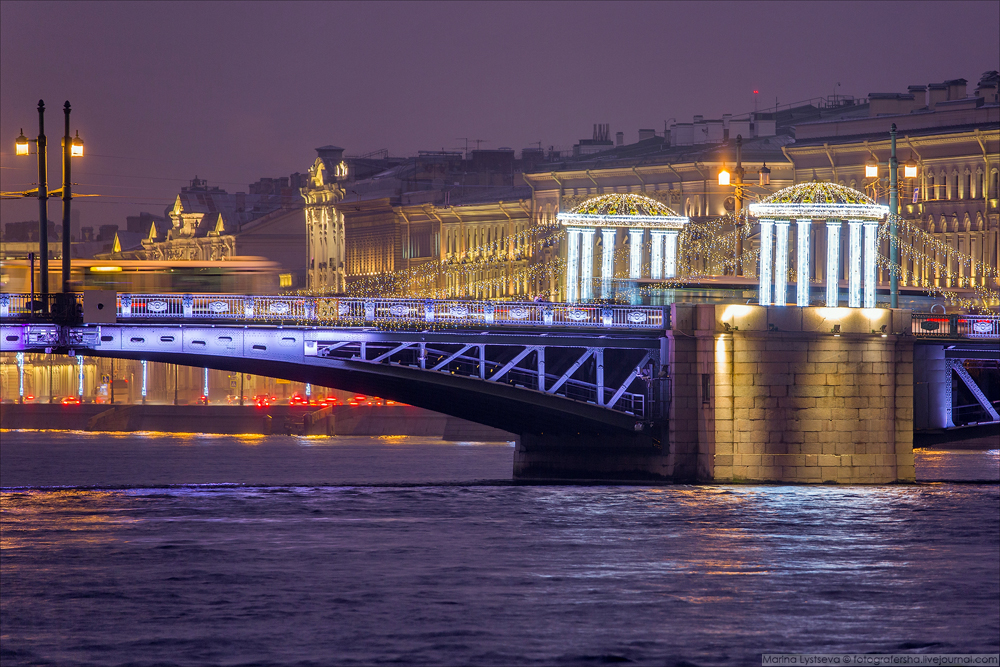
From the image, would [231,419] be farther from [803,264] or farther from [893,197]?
[893,197]

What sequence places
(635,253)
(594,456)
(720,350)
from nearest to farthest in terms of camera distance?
(720,350) < (594,456) < (635,253)

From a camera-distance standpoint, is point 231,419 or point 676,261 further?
point 231,419

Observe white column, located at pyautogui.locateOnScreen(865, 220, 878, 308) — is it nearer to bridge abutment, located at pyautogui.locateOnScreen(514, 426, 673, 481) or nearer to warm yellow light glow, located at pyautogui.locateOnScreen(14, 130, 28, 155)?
bridge abutment, located at pyautogui.locateOnScreen(514, 426, 673, 481)

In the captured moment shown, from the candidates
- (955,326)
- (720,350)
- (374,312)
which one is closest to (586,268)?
(374,312)

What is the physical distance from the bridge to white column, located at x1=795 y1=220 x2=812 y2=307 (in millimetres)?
1730

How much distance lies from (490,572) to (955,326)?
1247 centimetres

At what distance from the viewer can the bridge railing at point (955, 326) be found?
3997 cm

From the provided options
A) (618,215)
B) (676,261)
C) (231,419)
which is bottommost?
(231,419)

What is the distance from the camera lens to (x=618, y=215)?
4600 cm

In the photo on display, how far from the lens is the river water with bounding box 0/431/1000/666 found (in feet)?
85.8

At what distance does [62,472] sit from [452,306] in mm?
18723

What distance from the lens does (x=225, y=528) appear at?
3791 cm

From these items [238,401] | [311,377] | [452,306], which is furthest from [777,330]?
[238,401]

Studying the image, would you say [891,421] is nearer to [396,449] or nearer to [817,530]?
[817,530]
